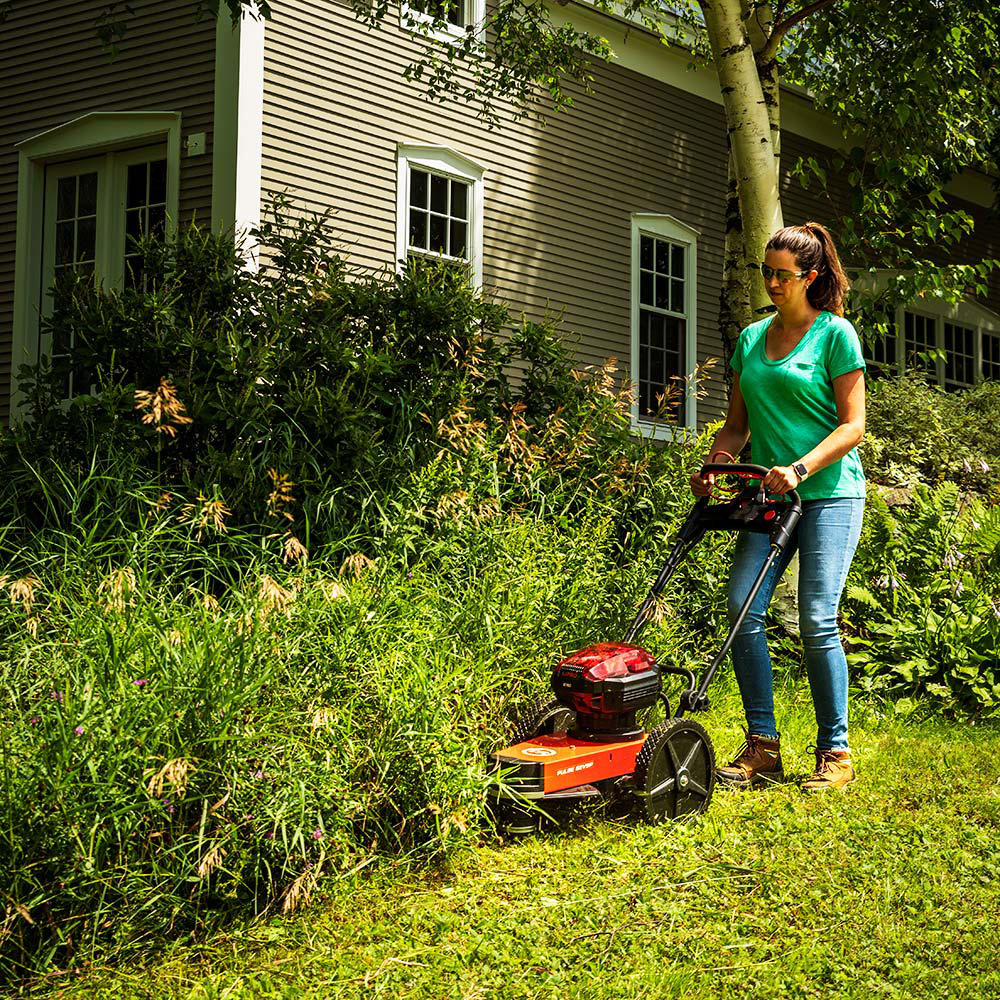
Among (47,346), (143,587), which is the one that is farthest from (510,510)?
(47,346)

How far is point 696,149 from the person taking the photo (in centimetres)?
1530

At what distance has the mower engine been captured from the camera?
4.35 m

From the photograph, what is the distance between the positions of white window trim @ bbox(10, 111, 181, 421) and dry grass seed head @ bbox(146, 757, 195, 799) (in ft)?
25.7

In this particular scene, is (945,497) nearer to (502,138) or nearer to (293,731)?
(293,731)

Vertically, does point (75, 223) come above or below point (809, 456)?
above

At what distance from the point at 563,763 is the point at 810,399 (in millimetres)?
1709

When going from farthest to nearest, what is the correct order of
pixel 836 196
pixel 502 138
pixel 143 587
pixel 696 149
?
pixel 836 196 → pixel 696 149 → pixel 502 138 → pixel 143 587

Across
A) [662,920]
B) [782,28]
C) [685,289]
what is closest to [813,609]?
[662,920]

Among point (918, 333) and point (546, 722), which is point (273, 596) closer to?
point (546, 722)

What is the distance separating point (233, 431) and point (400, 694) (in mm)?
2288

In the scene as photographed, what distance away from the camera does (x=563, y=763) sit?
165 inches

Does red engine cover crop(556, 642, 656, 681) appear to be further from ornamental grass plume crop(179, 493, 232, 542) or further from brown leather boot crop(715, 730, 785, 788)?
ornamental grass plume crop(179, 493, 232, 542)

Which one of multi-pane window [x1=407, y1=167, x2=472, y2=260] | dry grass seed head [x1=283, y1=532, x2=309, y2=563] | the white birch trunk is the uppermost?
multi-pane window [x1=407, y1=167, x2=472, y2=260]

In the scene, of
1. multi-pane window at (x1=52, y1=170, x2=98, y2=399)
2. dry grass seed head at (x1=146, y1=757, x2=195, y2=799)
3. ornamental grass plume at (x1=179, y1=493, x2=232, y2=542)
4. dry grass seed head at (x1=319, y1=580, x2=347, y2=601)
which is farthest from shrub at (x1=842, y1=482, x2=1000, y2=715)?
multi-pane window at (x1=52, y1=170, x2=98, y2=399)
